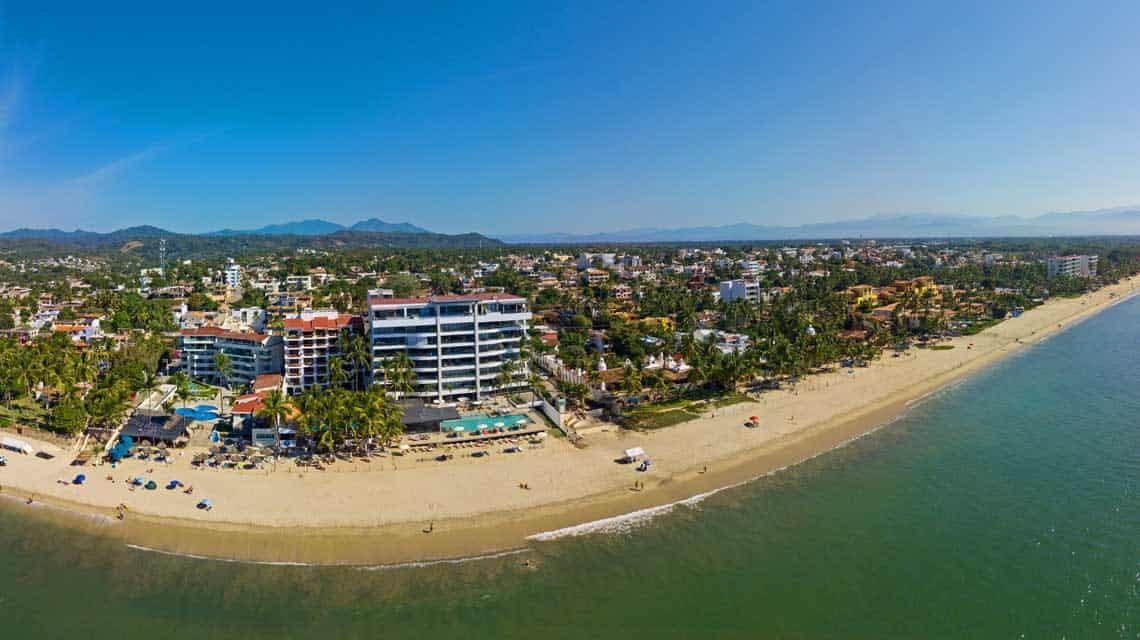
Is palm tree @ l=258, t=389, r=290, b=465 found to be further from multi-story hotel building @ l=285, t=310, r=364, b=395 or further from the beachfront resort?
multi-story hotel building @ l=285, t=310, r=364, b=395

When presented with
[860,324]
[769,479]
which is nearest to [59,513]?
[769,479]

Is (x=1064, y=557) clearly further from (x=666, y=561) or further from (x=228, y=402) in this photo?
(x=228, y=402)

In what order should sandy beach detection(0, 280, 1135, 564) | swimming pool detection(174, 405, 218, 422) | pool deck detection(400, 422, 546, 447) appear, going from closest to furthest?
sandy beach detection(0, 280, 1135, 564) < pool deck detection(400, 422, 546, 447) < swimming pool detection(174, 405, 218, 422)

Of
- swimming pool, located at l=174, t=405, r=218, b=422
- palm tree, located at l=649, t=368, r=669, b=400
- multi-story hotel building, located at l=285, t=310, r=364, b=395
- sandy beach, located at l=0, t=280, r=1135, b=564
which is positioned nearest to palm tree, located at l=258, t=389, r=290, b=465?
sandy beach, located at l=0, t=280, r=1135, b=564

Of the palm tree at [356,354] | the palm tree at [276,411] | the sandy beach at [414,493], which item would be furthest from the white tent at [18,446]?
the palm tree at [356,354]

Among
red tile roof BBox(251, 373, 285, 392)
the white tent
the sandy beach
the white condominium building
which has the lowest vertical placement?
the sandy beach

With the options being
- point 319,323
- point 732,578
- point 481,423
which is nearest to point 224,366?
point 319,323

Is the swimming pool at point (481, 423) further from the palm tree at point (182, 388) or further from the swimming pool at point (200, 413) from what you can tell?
the palm tree at point (182, 388)
